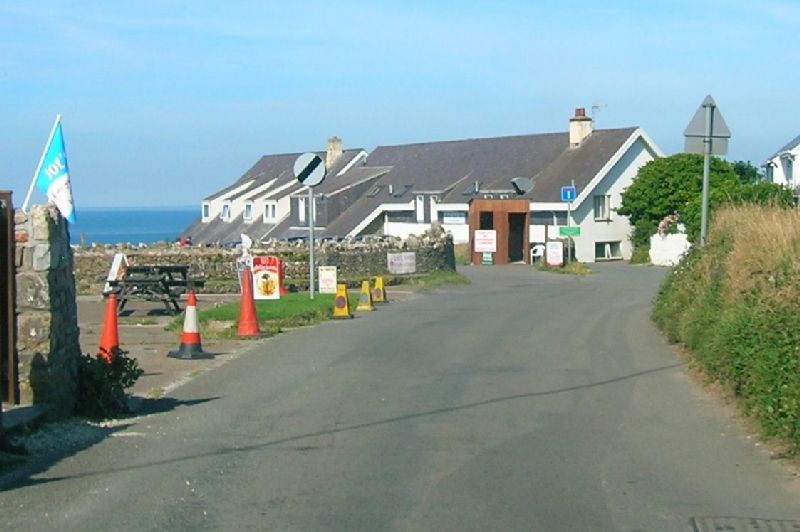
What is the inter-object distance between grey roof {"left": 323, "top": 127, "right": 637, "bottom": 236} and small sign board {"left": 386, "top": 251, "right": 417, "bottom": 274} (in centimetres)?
2149

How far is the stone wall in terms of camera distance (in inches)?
1347

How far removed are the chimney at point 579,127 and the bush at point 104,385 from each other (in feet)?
168

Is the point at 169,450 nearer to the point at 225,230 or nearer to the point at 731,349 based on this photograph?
the point at 731,349

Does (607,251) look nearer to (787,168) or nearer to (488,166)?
(488,166)

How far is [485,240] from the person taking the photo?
171 ft

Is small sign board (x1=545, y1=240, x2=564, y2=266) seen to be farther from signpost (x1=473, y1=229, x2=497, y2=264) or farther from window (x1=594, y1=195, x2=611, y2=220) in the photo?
window (x1=594, y1=195, x2=611, y2=220)

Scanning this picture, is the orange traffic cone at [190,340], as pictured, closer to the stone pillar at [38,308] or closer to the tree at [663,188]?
the stone pillar at [38,308]

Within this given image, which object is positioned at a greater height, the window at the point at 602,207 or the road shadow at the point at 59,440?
the window at the point at 602,207

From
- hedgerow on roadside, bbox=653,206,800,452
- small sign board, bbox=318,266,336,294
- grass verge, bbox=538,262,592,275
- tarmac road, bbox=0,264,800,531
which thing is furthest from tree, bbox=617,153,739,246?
tarmac road, bbox=0,264,800,531

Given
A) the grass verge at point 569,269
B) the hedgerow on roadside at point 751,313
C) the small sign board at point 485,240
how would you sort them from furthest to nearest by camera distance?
the small sign board at point 485,240
the grass verge at point 569,269
the hedgerow on roadside at point 751,313

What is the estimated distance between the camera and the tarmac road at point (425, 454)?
8.21 meters

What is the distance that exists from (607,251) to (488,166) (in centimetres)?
835

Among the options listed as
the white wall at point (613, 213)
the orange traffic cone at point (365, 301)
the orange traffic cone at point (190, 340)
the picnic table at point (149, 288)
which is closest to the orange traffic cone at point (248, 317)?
the orange traffic cone at point (190, 340)

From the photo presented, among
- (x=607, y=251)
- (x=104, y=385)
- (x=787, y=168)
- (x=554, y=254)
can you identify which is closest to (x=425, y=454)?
(x=104, y=385)
